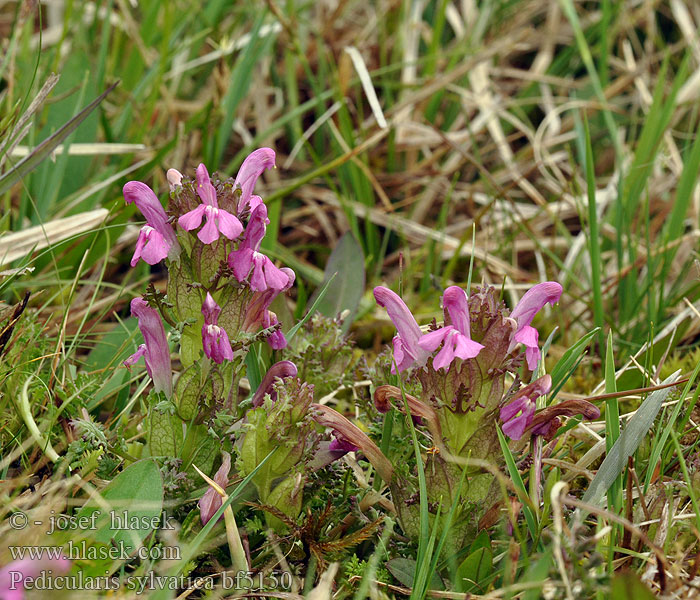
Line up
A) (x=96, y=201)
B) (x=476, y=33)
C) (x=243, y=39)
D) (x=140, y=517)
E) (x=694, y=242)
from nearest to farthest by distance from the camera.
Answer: (x=140, y=517)
(x=96, y=201)
(x=694, y=242)
(x=243, y=39)
(x=476, y=33)

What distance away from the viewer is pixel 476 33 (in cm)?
407

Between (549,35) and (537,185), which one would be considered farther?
(549,35)

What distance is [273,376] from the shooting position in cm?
176

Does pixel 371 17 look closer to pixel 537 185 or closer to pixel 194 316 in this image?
pixel 537 185

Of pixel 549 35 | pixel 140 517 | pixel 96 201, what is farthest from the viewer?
pixel 549 35

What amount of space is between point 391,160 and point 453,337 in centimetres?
232

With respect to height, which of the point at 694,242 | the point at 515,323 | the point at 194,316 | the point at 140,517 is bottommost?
the point at 694,242

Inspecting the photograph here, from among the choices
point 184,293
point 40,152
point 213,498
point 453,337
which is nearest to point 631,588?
point 453,337

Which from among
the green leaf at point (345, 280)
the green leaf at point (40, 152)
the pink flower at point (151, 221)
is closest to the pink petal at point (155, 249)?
the pink flower at point (151, 221)

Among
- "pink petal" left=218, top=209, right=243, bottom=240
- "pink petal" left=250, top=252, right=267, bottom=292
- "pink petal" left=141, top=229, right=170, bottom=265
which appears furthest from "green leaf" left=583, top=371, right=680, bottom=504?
"pink petal" left=141, top=229, right=170, bottom=265

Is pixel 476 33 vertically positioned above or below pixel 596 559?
above

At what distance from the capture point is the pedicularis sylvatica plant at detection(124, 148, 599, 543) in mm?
1552

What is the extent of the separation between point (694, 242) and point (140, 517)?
99.5 inches

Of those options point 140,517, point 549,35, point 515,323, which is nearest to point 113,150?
point 140,517
